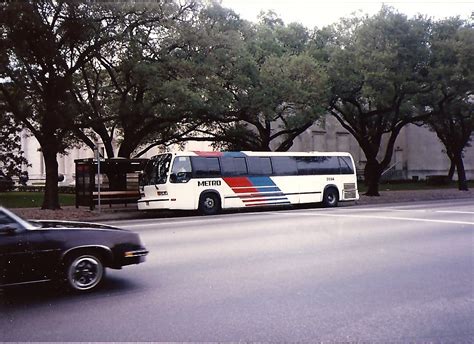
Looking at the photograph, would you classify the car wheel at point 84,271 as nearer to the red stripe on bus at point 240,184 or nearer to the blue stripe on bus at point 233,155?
the red stripe on bus at point 240,184

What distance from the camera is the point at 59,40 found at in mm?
19156

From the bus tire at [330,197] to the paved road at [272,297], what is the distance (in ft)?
42.0

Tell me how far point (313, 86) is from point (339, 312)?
63.2 feet

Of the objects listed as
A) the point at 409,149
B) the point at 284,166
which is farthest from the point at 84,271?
the point at 409,149

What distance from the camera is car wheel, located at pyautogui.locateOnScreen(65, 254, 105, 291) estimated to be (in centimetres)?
623

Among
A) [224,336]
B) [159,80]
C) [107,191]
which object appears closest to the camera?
[224,336]

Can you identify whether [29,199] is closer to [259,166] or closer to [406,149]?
[259,166]

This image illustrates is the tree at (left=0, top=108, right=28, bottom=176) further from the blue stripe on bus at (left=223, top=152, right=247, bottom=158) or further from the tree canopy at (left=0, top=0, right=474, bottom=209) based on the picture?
the blue stripe on bus at (left=223, top=152, right=247, bottom=158)

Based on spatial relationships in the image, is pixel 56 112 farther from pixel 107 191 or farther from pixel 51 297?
pixel 51 297

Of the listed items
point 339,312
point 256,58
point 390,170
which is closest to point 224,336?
point 339,312

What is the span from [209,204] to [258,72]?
25.8ft

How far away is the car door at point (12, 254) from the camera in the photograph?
5707 millimetres

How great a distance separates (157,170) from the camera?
64.6ft

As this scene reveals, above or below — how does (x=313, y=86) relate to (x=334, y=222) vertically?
above
